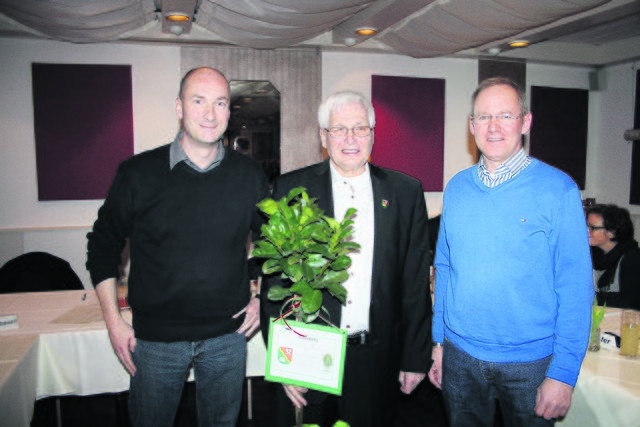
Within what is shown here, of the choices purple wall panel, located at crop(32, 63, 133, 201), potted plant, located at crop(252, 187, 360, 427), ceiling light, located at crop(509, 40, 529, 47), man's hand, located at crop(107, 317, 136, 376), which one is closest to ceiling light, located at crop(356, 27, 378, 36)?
ceiling light, located at crop(509, 40, 529, 47)

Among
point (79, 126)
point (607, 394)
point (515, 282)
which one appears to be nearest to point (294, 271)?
point (515, 282)

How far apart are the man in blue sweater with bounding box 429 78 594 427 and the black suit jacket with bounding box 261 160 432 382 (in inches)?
6.1

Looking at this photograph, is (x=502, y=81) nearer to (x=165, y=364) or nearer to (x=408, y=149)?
(x=165, y=364)

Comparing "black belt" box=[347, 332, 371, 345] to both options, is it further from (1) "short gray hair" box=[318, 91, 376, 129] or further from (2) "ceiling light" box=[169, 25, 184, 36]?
(2) "ceiling light" box=[169, 25, 184, 36]

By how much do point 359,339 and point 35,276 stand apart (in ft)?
10.1

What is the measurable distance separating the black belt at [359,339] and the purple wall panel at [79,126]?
16.2 ft

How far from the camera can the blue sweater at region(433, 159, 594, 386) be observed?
164 centimetres

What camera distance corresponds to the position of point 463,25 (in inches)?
182

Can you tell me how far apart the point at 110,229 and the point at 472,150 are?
19.9ft

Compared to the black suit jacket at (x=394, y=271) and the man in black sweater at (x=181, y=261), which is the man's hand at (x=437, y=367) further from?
the man in black sweater at (x=181, y=261)

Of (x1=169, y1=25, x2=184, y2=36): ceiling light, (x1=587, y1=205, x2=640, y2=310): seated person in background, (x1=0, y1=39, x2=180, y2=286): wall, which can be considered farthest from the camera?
(x1=0, y1=39, x2=180, y2=286): wall

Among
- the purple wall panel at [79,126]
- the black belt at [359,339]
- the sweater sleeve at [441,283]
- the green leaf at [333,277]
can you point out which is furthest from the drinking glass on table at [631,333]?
the purple wall panel at [79,126]

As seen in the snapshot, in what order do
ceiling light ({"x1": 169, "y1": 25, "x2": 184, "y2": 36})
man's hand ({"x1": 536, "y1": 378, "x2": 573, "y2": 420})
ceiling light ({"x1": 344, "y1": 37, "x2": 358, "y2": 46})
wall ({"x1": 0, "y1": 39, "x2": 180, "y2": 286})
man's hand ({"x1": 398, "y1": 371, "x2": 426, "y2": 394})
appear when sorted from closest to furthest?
man's hand ({"x1": 536, "y1": 378, "x2": 573, "y2": 420})
man's hand ({"x1": 398, "y1": 371, "x2": 426, "y2": 394})
ceiling light ({"x1": 169, "y1": 25, "x2": 184, "y2": 36})
wall ({"x1": 0, "y1": 39, "x2": 180, "y2": 286})
ceiling light ({"x1": 344, "y1": 37, "x2": 358, "y2": 46})

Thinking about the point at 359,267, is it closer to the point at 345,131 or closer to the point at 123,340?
the point at 345,131
